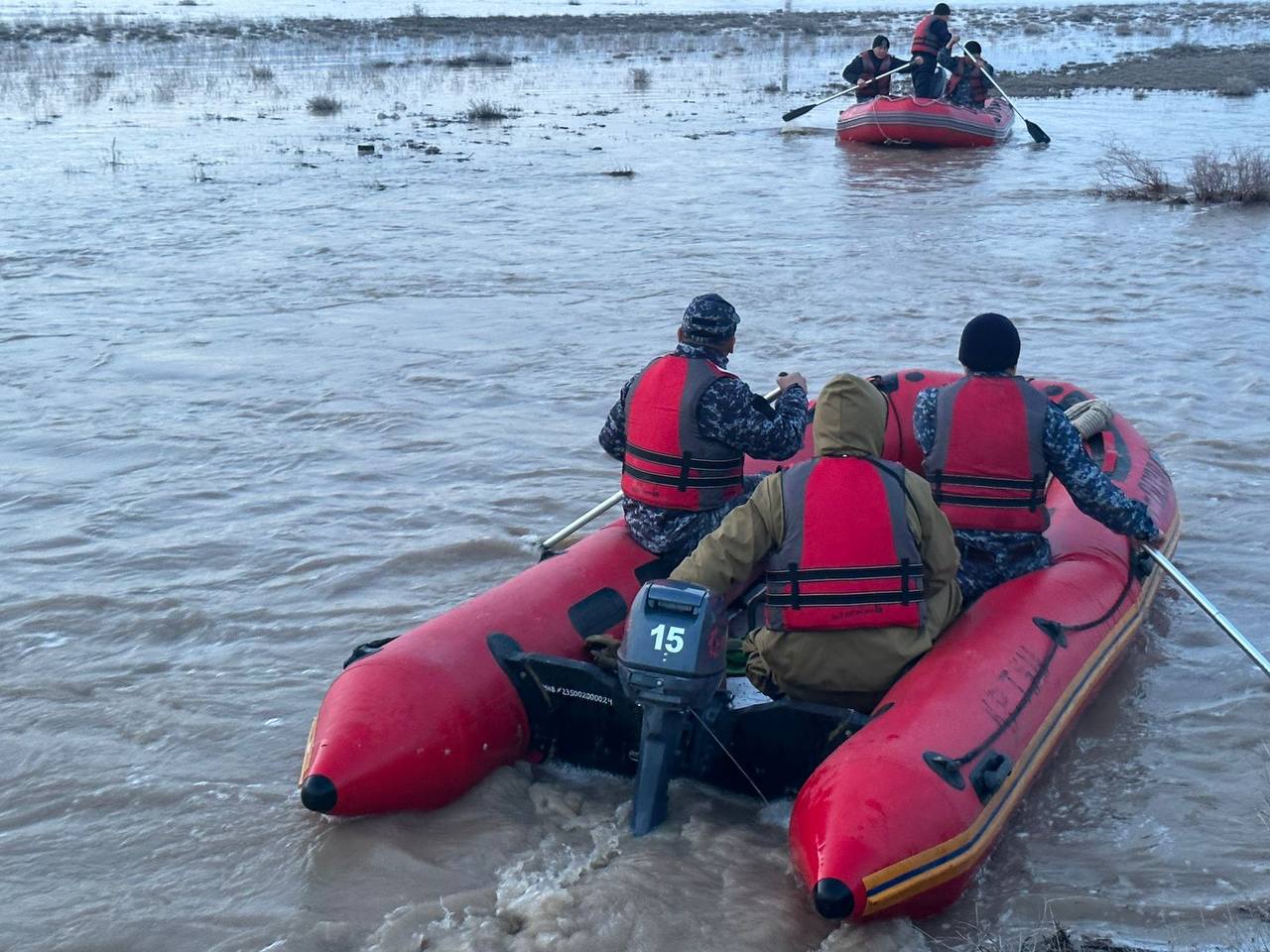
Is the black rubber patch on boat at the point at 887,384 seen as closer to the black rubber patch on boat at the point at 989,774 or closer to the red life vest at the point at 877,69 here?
the black rubber patch on boat at the point at 989,774

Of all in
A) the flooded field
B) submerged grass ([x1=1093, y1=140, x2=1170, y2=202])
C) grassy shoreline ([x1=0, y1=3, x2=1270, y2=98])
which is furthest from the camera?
grassy shoreline ([x1=0, y1=3, x2=1270, y2=98])

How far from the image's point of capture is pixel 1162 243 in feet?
38.7

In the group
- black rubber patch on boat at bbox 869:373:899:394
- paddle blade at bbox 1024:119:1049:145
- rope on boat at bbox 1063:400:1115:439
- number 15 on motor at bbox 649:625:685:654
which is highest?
paddle blade at bbox 1024:119:1049:145

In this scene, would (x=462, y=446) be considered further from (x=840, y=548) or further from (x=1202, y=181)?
(x=1202, y=181)

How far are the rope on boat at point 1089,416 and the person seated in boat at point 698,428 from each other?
158 centimetres

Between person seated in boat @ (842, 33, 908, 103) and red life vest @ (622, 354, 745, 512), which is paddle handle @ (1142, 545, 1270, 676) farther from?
person seated in boat @ (842, 33, 908, 103)

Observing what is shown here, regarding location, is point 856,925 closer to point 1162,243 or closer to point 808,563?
point 808,563

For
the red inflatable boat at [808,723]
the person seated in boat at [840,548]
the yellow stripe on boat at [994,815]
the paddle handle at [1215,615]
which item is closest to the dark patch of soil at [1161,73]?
the paddle handle at [1215,615]

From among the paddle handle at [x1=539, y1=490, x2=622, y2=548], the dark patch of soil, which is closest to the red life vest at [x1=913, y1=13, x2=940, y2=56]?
the dark patch of soil

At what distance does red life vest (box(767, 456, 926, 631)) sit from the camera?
384 cm

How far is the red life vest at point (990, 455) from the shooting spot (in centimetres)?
448

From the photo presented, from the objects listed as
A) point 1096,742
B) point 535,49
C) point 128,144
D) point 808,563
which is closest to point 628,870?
point 808,563

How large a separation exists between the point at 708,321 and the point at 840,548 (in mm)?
1086

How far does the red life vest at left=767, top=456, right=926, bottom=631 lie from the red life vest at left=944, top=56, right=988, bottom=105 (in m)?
14.8
